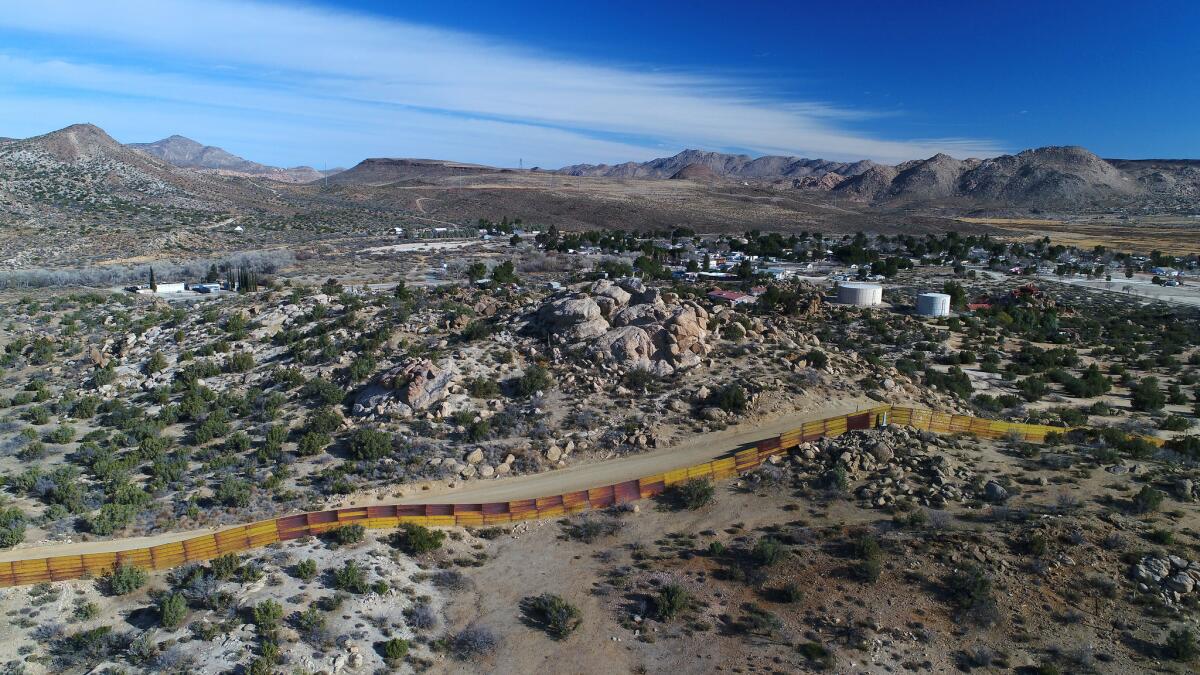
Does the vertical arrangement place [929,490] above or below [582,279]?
below

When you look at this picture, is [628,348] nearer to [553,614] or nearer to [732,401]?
[732,401]

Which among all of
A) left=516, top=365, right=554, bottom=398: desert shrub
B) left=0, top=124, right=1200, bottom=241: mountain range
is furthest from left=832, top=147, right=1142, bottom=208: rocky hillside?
left=516, top=365, right=554, bottom=398: desert shrub

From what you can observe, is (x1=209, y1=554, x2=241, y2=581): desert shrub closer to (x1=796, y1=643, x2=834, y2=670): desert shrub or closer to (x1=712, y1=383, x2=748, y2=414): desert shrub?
(x1=796, y1=643, x2=834, y2=670): desert shrub

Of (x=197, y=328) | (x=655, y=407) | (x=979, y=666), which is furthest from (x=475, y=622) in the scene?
(x=197, y=328)

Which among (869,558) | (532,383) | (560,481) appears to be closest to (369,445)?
(560,481)

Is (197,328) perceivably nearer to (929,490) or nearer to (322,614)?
(322,614)

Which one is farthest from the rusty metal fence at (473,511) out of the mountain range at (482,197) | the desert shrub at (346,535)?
the mountain range at (482,197)
